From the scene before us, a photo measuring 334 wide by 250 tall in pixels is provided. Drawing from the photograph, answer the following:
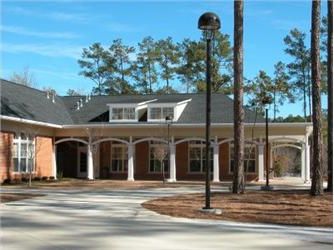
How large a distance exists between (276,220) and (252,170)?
23.5 meters

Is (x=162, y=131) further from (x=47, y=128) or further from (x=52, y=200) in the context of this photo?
(x=52, y=200)

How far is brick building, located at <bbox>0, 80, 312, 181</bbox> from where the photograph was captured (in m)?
33.4

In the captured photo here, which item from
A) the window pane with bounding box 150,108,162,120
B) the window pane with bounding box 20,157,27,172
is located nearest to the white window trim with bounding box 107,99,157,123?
the window pane with bounding box 150,108,162,120

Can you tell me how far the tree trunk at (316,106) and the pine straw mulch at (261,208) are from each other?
55 centimetres

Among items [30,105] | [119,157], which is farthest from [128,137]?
[30,105]

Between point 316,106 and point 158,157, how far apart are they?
1772 centimetres

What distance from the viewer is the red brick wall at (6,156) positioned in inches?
1209

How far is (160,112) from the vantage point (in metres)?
37.2

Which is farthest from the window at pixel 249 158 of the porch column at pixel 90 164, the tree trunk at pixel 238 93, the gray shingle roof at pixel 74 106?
the tree trunk at pixel 238 93

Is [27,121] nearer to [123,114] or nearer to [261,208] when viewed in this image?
[123,114]

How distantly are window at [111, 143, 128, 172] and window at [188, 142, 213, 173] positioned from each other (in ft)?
14.1

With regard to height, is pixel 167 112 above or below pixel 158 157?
above

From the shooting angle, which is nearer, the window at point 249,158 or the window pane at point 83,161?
the window at point 249,158

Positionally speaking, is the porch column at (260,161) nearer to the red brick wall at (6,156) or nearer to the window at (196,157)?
the window at (196,157)
